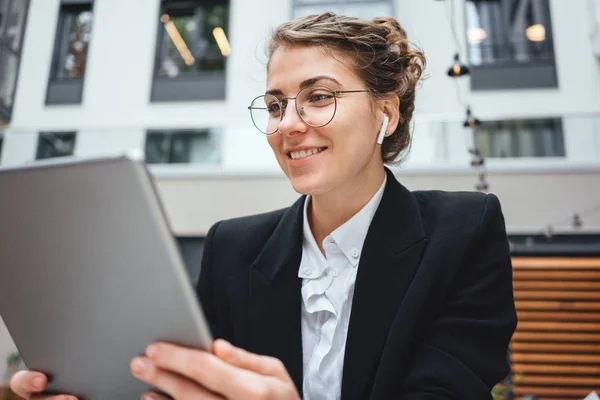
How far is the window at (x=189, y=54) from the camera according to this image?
195 inches

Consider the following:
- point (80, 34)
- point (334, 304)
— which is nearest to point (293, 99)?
point (334, 304)

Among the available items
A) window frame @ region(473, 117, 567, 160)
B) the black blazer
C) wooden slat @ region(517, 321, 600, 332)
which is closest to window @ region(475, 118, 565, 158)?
window frame @ region(473, 117, 567, 160)

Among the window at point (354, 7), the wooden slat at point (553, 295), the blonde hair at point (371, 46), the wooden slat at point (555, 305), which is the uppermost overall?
the window at point (354, 7)

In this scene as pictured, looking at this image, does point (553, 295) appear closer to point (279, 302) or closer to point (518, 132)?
point (518, 132)

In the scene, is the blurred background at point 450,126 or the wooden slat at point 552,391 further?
the wooden slat at point 552,391

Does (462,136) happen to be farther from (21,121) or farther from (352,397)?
(352,397)

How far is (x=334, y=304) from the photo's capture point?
3.07ft

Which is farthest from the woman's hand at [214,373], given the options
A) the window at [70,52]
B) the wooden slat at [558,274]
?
the wooden slat at [558,274]

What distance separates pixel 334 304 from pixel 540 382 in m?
6.30

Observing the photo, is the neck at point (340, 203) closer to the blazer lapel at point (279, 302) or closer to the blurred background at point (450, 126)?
the blazer lapel at point (279, 302)

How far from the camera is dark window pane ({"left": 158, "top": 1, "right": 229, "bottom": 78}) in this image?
16.3 feet

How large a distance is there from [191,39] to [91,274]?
203 inches

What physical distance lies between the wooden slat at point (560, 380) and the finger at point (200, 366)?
21.0ft

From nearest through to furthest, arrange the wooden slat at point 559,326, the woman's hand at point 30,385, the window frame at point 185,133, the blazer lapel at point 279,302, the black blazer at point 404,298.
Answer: the woman's hand at point 30,385 → the black blazer at point 404,298 → the blazer lapel at point 279,302 → the window frame at point 185,133 → the wooden slat at point 559,326
